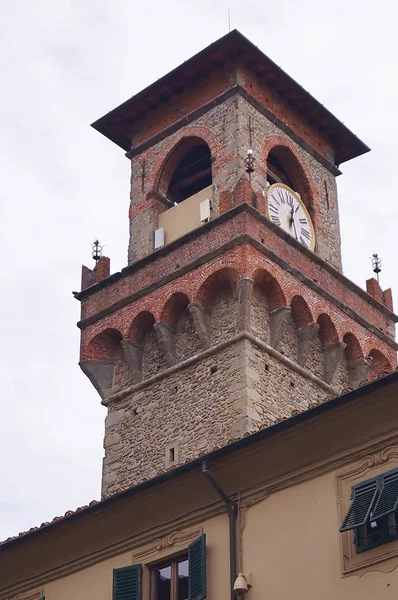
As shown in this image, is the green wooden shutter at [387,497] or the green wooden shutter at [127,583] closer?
the green wooden shutter at [387,497]

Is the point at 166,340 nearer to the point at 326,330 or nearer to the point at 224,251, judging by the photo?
the point at 224,251

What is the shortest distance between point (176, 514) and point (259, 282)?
10557 mm

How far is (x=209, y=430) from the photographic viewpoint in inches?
1048

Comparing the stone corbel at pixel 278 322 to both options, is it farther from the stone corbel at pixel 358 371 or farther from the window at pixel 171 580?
the window at pixel 171 580

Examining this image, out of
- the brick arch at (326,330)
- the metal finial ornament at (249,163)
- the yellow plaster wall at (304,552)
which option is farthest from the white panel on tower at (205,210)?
the yellow plaster wall at (304,552)

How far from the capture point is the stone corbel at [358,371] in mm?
29766

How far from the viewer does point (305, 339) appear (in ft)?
94.6

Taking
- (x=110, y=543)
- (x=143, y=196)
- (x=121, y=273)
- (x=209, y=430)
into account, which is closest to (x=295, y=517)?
(x=110, y=543)

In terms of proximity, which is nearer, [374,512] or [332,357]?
[374,512]

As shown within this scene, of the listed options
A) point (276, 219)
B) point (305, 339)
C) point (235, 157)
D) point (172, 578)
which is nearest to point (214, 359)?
point (305, 339)

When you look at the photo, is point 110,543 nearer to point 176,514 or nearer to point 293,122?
point 176,514

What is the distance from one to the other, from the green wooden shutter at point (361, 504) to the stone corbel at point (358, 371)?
1337 cm

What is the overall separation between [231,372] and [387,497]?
1124cm

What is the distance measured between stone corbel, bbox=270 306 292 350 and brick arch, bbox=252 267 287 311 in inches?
5.1
